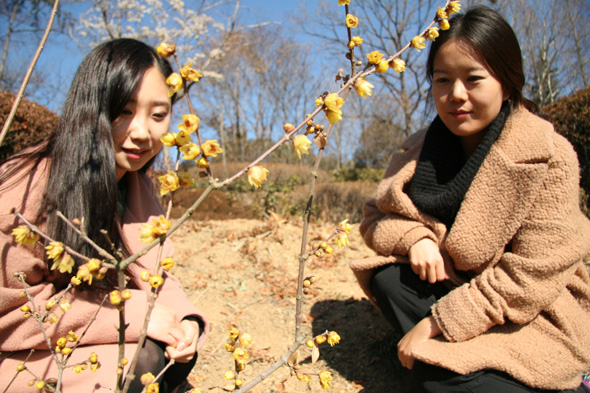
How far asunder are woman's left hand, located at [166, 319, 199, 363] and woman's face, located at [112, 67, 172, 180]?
0.64 meters

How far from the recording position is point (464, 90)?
144 cm

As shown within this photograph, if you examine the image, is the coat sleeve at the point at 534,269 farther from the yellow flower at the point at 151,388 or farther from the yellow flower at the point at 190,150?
the yellow flower at the point at 190,150

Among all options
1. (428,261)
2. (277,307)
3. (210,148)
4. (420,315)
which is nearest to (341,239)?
(210,148)

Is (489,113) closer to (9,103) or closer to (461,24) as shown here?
(461,24)

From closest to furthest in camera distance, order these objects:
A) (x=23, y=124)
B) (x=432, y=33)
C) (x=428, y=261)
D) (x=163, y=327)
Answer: (x=432, y=33)
(x=163, y=327)
(x=428, y=261)
(x=23, y=124)

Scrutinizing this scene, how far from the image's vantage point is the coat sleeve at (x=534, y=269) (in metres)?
1.31

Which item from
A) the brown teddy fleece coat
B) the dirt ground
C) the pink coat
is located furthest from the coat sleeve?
the pink coat

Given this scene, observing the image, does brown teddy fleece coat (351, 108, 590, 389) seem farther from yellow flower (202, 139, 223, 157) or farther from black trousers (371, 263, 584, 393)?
yellow flower (202, 139, 223, 157)

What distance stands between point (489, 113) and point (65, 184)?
152cm

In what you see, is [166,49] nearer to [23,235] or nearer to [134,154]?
[23,235]

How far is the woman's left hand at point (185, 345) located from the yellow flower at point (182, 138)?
39.8 inches

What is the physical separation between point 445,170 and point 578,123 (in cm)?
244

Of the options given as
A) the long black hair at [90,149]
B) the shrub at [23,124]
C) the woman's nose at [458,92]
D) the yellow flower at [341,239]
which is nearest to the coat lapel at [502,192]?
the woman's nose at [458,92]

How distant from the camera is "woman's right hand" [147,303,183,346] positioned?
4.46 ft
